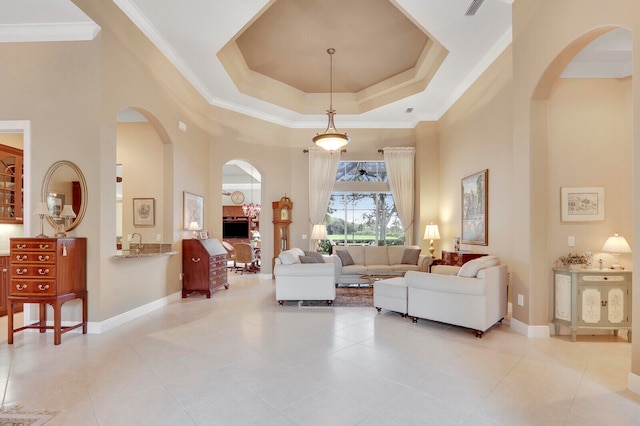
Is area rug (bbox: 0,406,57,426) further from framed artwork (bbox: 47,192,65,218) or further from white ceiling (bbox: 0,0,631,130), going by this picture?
white ceiling (bbox: 0,0,631,130)

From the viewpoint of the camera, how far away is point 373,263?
7602 millimetres

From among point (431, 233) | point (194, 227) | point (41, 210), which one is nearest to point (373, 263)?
point (431, 233)

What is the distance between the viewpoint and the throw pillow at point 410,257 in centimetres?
749

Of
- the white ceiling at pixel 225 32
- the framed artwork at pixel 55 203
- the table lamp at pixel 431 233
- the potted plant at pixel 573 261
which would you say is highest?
the white ceiling at pixel 225 32

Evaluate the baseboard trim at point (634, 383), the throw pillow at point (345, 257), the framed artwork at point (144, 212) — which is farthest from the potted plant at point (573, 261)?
the framed artwork at point (144, 212)

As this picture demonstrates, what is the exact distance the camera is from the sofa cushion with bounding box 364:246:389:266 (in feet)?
25.0

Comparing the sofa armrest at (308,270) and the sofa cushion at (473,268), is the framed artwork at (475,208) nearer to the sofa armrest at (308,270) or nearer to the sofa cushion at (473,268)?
the sofa cushion at (473,268)

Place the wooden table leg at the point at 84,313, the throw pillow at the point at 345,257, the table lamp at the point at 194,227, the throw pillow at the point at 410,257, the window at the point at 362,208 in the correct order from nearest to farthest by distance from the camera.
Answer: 1. the wooden table leg at the point at 84,313
2. the table lamp at the point at 194,227
3. the throw pillow at the point at 345,257
4. the throw pillow at the point at 410,257
5. the window at the point at 362,208

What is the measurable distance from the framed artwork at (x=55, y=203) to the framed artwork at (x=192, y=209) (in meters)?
2.21

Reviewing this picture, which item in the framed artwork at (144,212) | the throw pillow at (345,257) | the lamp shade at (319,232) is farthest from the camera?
the lamp shade at (319,232)

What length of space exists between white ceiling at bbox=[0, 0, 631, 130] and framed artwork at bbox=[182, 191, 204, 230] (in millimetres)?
2243

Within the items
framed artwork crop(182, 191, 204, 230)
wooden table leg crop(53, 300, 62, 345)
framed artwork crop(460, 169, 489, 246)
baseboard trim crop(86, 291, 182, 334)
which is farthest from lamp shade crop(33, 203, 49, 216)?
framed artwork crop(460, 169, 489, 246)

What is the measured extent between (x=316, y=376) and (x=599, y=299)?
132 inches

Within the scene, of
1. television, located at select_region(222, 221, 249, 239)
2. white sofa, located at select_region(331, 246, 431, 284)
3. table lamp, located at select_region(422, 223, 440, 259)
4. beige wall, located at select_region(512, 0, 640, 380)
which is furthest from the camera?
television, located at select_region(222, 221, 249, 239)
